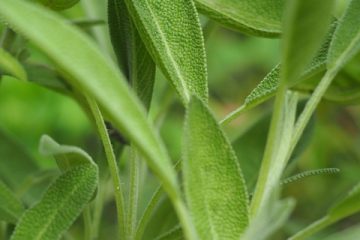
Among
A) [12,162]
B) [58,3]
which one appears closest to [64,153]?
[58,3]

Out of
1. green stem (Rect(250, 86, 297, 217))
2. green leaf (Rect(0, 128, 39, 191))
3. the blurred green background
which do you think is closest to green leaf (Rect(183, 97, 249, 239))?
green stem (Rect(250, 86, 297, 217))

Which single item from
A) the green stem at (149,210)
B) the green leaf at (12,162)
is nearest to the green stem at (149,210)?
the green stem at (149,210)

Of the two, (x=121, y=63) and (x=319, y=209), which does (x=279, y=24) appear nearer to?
(x=121, y=63)

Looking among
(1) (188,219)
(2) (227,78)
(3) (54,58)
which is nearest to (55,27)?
(3) (54,58)

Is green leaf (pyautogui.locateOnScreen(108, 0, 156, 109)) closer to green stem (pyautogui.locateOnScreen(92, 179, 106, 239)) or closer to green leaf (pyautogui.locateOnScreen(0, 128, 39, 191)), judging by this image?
green stem (pyautogui.locateOnScreen(92, 179, 106, 239))

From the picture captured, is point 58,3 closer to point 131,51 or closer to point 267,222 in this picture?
point 131,51

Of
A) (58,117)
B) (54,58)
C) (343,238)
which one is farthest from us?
(58,117)
